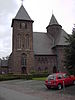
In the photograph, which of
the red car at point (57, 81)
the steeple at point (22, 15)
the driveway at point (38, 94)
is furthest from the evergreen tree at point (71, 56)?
the steeple at point (22, 15)

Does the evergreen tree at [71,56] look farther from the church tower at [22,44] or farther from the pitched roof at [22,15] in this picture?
the pitched roof at [22,15]

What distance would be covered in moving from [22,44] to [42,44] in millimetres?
7547

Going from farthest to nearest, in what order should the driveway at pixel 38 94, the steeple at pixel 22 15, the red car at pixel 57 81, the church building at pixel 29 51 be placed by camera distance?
the steeple at pixel 22 15
the church building at pixel 29 51
the red car at pixel 57 81
the driveway at pixel 38 94

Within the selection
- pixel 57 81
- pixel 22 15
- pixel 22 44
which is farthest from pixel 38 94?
pixel 22 15

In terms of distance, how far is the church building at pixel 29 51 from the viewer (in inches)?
1875

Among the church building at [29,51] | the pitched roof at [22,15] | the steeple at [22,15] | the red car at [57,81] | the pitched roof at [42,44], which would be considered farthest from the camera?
the pitched roof at [42,44]

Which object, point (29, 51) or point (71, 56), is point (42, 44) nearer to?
point (29, 51)

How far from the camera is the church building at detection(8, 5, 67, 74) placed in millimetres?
47625

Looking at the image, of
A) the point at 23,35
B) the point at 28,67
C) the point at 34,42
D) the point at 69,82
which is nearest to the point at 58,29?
the point at 34,42

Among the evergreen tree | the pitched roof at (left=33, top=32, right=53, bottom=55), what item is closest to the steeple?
the pitched roof at (left=33, top=32, right=53, bottom=55)

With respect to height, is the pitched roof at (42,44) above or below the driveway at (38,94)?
above

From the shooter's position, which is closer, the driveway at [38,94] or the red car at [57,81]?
the driveway at [38,94]

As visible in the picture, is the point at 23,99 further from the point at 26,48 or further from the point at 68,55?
the point at 26,48

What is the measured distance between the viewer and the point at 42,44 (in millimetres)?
53438
